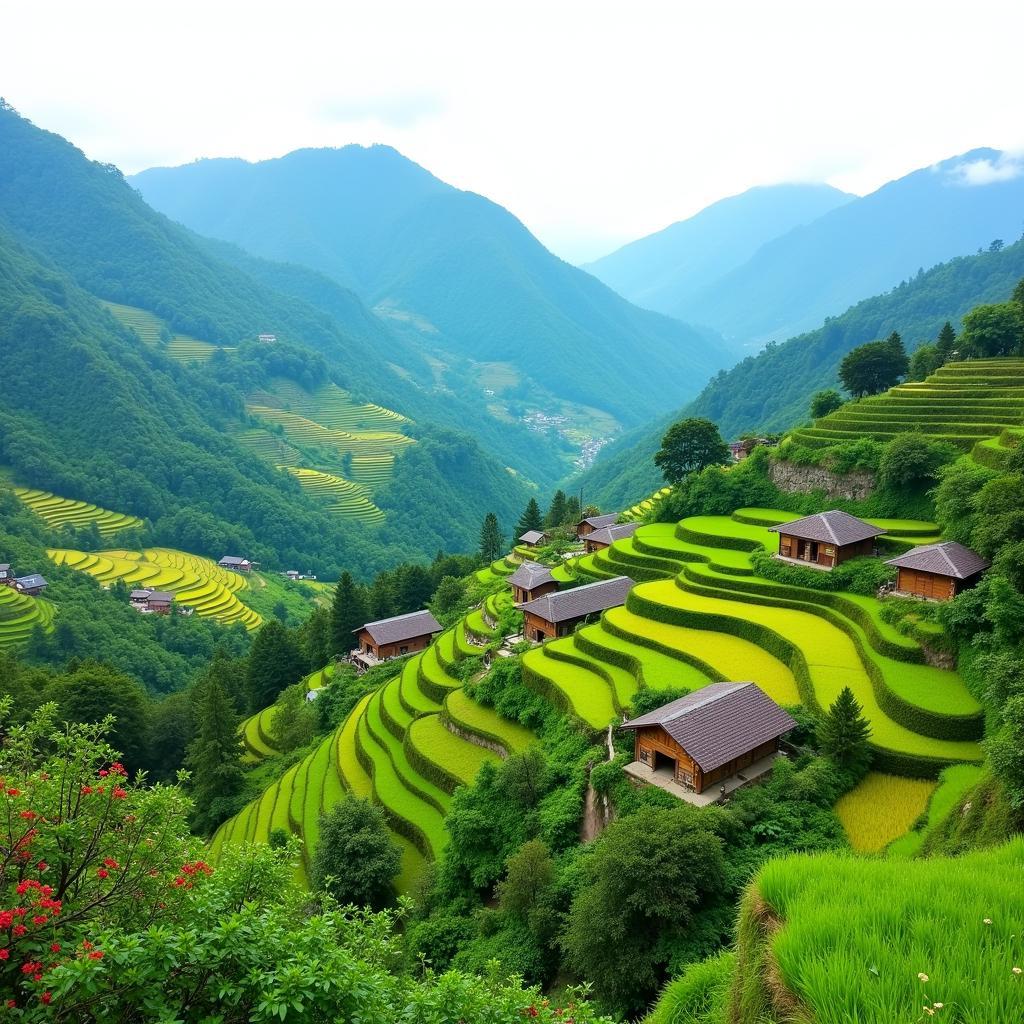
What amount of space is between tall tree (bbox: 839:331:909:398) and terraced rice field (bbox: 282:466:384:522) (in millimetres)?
72228

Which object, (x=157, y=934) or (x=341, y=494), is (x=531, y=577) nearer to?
(x=157, y=934)

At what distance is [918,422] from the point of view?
31.8 meters

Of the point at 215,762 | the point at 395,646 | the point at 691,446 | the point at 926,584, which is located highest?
the point at 691,446

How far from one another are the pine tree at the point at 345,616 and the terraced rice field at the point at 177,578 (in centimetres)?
2421

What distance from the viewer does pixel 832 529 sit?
82.1 feet

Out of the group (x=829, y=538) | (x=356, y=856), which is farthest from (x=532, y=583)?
(x=356, y=856)

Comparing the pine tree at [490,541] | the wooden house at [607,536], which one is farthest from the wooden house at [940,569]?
the pine tree at [490,541]

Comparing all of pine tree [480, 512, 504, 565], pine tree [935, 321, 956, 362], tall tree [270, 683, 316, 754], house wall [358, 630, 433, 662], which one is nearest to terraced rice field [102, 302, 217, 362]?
pine tree [480, 512, 504, 565]

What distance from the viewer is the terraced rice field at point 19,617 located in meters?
49.3

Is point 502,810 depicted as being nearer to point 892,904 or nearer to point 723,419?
point 892,904

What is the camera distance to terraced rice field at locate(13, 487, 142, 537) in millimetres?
80625

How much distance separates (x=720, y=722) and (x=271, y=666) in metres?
38.2

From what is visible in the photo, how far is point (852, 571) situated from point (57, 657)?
184 feet

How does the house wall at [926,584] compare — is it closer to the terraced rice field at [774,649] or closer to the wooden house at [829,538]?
the terraced rice field at [774,649]
